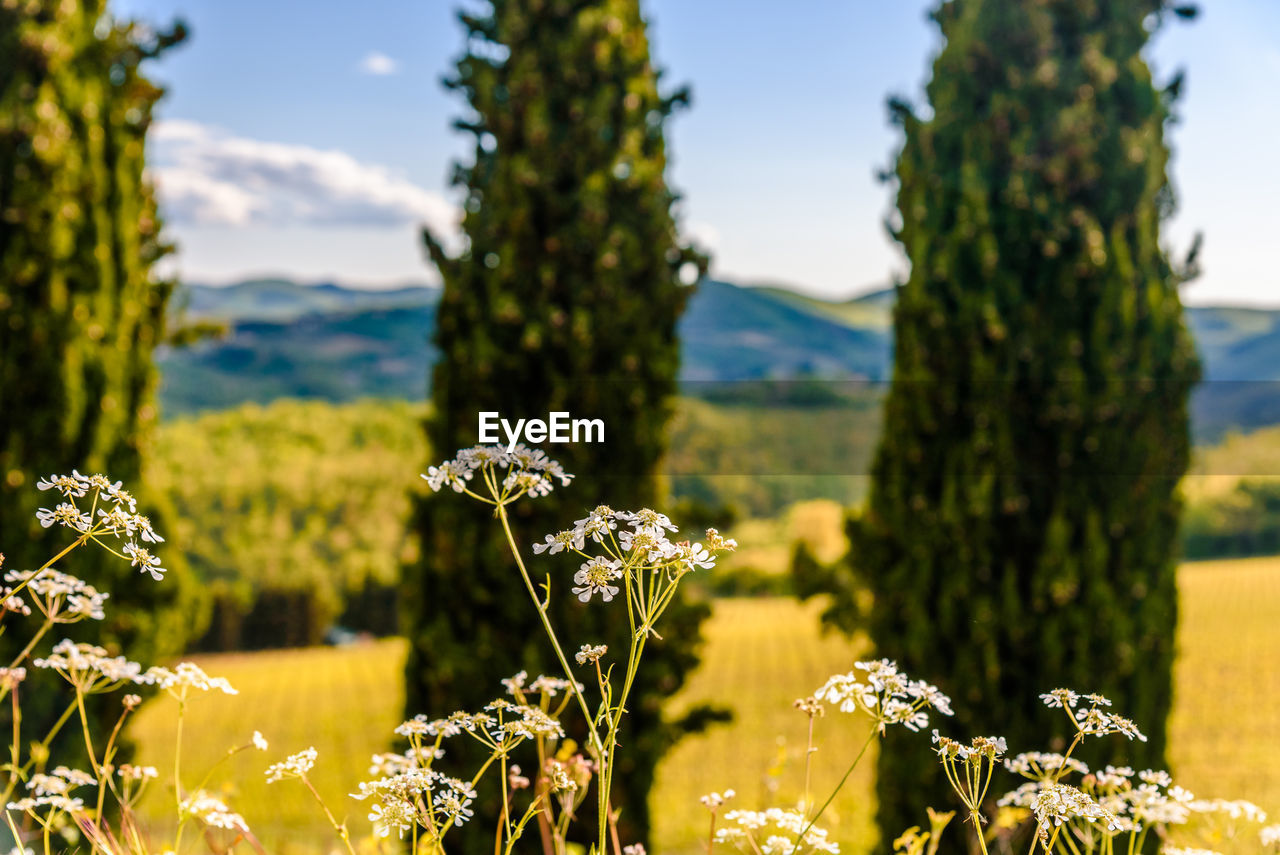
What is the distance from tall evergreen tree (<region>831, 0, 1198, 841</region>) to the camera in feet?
11.1

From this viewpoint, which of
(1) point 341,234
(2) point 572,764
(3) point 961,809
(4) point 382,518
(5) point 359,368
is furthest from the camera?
(4) point 382,518

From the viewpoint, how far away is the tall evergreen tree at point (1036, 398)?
133 inches

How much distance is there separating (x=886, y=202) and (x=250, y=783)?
6.62 metres

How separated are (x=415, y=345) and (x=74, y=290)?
1343 cm

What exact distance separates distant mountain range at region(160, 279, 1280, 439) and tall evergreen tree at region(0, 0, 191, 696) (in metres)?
0.39

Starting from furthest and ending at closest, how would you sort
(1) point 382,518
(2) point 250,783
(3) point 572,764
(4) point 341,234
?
(1) point 382,518 < (2) point 250,783 < (4) point 341,234 < (3) point 572,764

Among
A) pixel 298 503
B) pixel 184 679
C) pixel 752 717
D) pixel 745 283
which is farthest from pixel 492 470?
pixel 298 503

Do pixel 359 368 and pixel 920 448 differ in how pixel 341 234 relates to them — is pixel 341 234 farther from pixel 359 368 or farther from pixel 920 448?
pixel 359 368

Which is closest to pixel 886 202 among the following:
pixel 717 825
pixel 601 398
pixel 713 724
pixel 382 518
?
pixel 601 398

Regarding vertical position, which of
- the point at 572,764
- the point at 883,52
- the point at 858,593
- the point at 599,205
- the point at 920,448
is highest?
the point at 883,52

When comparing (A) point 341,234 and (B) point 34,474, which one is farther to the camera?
(A) point 341,234

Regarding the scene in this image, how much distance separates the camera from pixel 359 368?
1980 centimetres

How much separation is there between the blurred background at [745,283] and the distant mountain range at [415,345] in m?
0.09

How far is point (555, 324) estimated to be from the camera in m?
3.47
